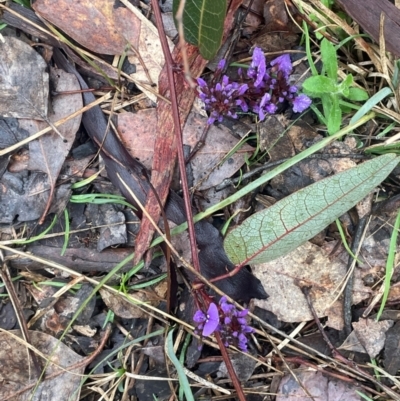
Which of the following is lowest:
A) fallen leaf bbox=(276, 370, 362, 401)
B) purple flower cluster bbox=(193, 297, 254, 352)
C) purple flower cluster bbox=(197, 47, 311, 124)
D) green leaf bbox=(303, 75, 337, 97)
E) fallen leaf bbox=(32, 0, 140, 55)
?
fallen leaf bbox=(276, 370, 362, 401)

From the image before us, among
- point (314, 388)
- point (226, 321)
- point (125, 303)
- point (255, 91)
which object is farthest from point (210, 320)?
point (255, 91)

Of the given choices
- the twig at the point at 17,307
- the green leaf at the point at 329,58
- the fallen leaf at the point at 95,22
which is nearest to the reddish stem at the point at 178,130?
the fallen leaf at the point at 95,22

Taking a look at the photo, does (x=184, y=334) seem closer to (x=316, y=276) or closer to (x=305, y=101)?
(x=316, y=276)

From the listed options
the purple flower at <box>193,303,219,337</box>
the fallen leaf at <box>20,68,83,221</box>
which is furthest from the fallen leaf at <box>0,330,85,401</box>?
the purple flower at <box>193,303,219,337</box>

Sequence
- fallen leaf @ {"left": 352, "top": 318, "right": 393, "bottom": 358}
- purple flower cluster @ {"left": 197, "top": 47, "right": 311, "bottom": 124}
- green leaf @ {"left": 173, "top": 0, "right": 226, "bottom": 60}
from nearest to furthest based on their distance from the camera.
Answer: green leaf @ {"left": 173, "top": 0, "right": 226, "bottom": 60} < purple flower cluster @ {"left": 197, "top": 47, "right": 311, "bottom": 124} < fallen leaf @ {"left": 352, "top": 318, "right": 393, "bottom": 358}

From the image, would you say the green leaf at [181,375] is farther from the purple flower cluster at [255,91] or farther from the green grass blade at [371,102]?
the green grass blade at [371,102]

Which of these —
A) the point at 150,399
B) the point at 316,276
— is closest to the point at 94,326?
the point at 150,399

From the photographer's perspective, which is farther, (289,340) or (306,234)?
(289,340)

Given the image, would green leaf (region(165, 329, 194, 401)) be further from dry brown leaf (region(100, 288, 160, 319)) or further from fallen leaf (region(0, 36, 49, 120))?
fallen leaf (region(0, 36, 49, 120))
